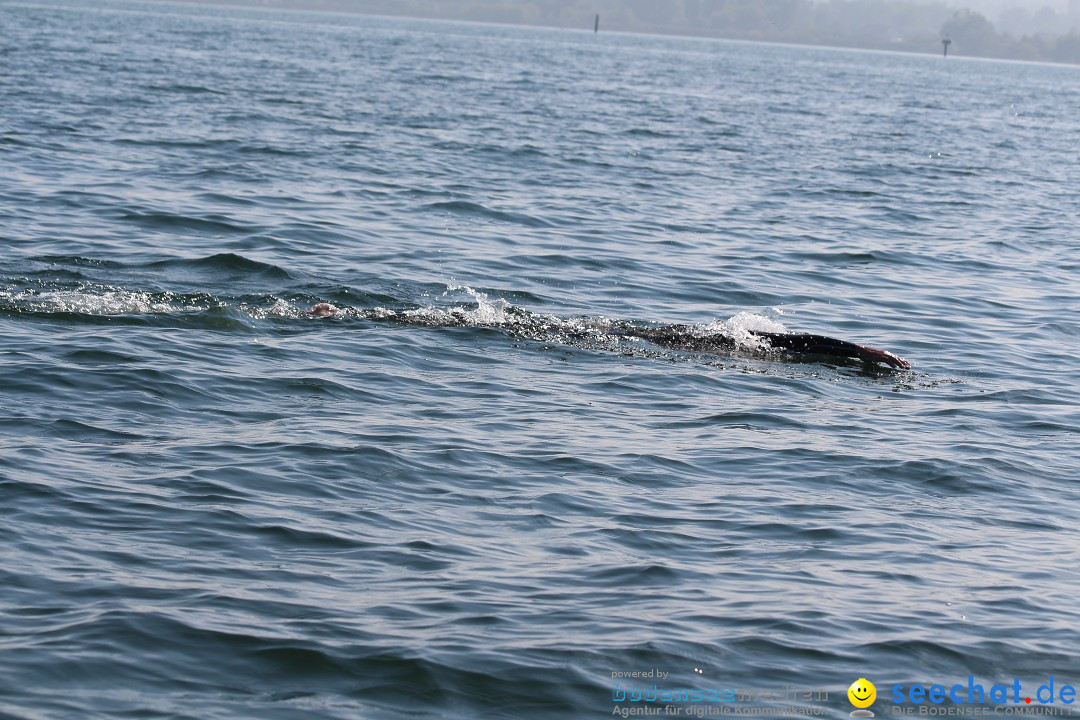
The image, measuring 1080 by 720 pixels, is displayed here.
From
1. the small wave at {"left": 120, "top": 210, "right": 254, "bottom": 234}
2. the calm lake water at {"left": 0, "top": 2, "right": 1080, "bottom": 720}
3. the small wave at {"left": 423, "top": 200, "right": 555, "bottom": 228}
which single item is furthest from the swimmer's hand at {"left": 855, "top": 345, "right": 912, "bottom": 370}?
the small wave at {"left": 120, "top": 210, "right": 254, "bottom": 234}

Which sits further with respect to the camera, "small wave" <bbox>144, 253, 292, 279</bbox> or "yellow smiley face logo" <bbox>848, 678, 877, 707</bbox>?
"small wave" <bbox>144, 253, 292, 279</bbox>

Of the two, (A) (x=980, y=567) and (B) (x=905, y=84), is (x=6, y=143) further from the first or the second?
(B) (x=905, y=84)

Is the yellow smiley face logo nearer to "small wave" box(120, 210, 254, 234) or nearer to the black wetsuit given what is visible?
the black wetsuit

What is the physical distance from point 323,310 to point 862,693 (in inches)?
357

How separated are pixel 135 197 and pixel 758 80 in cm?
5742

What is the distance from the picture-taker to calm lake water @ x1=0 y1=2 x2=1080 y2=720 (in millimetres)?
7211

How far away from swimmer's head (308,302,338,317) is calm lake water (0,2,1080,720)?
17 centimetres

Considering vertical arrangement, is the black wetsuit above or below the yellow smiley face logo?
above

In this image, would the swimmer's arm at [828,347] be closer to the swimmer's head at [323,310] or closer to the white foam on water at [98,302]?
the swimmer's head at [323,310]

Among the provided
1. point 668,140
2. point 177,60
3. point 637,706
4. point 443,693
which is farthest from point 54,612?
point 177,60

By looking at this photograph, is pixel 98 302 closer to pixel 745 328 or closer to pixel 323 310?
pixel 323 310

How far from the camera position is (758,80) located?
241 feet

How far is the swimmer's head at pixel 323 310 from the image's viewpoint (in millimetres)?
14703

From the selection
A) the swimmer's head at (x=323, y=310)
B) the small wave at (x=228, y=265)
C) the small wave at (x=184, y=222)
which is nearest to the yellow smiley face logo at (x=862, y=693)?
the swimmer's head at (x=323, y=310)
